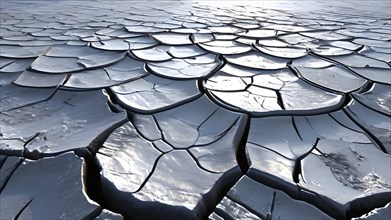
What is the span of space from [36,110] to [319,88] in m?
1.28

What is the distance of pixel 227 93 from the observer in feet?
4.73

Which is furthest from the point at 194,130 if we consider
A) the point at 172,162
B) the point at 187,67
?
the point at 187,67

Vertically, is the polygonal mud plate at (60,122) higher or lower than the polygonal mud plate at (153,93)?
lower

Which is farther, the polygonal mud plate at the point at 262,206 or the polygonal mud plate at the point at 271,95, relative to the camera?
the polygonal mud plate at the point at 271,95

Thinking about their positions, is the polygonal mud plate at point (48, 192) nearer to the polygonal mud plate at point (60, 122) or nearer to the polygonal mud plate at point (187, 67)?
the polygonal mud plate at point (60, 122)

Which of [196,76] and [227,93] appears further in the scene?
[196,76]

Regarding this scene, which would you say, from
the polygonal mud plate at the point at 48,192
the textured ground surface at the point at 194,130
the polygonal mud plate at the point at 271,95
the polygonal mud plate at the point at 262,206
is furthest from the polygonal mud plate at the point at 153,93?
the polygonal mud plate at the point at 262,206

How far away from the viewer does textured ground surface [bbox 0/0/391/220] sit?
33.7 inches

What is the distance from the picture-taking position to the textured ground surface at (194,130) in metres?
0.85

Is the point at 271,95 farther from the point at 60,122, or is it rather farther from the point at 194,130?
the point at 60,122

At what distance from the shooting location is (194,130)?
1.20 metres

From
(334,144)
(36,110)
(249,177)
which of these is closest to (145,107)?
(36,110)

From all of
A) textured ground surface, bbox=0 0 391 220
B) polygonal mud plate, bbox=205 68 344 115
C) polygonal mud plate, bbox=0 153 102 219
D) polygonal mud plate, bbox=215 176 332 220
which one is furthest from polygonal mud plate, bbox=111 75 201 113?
polygonal mud plate, bbox=215 176 332 220

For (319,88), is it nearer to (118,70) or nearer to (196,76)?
(196,76)
